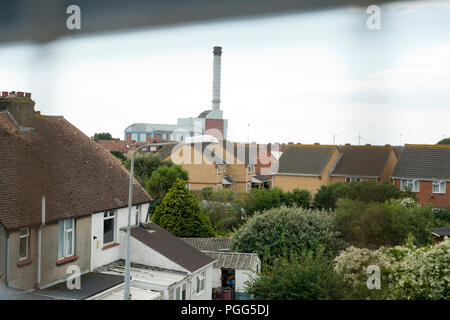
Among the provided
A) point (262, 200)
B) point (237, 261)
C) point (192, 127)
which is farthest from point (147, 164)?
point (192, 127)

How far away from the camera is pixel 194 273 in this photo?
5895mm

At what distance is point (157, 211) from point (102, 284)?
20.1 ft

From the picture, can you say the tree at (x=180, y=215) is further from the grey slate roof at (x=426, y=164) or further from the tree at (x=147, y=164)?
the grey slate roof at (x=426, y=164)

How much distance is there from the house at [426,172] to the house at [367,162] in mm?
309

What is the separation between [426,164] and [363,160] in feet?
3.79

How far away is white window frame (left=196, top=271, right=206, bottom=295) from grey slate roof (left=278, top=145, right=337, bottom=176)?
2587mm

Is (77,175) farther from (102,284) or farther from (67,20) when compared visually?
(67,20)

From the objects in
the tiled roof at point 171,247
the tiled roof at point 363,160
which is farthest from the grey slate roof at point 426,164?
the tiled roof at point 171,247

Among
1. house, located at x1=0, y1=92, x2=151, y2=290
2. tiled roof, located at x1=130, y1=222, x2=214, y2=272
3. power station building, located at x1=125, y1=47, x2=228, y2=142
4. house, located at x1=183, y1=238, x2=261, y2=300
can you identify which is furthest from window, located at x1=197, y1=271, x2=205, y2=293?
power station building, located at x1=125, y1=47, x2=228, y2=142

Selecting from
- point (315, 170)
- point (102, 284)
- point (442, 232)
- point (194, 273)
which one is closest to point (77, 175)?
point (102, 284)

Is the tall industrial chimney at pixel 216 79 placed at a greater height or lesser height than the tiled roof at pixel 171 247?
greater

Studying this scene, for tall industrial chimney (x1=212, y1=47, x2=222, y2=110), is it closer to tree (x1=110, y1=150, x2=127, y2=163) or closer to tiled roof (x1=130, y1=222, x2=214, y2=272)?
tiled roof (x1=130, y1=222, x2=214, y2=272)

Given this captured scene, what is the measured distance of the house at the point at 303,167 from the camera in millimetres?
3438

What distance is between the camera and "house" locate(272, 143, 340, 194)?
344cm
